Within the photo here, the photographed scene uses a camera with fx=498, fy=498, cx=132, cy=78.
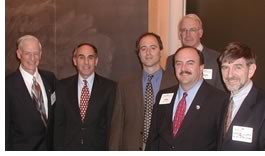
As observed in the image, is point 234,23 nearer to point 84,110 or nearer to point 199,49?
point 199,49

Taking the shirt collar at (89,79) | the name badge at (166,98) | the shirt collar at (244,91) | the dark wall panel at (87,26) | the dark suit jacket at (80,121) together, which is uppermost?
the dark wall panel at (87,26)

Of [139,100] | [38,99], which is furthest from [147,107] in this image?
[38,99]

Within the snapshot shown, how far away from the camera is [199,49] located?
476 cm

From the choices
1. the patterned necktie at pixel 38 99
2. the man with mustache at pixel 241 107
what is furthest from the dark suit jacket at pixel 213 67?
the patterned necktie at pixel 38 99

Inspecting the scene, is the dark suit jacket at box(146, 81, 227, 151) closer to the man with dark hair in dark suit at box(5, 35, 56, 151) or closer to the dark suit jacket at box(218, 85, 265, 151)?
the dark suit jacket at box(218, 85, 265, 151)

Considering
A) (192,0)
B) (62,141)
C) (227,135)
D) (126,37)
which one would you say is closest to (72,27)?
(126,37)

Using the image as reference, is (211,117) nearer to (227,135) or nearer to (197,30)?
(227,135)

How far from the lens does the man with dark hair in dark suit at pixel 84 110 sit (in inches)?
178

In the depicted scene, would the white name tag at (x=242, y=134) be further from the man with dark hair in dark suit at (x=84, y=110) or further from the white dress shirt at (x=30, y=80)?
the white dress shirt at (x=30, y=80)

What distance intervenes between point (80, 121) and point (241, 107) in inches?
65.7

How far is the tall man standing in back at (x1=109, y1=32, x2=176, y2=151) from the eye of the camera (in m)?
4.30

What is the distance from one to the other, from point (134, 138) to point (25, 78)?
109 centimetres

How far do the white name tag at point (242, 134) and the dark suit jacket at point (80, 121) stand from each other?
4.98 ft

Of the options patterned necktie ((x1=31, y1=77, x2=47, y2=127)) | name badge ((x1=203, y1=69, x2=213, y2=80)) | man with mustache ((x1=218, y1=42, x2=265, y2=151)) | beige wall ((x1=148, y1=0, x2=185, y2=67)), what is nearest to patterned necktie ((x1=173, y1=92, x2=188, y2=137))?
man with mustache ((x1=218, y1=42, x2=265, y2=151))
